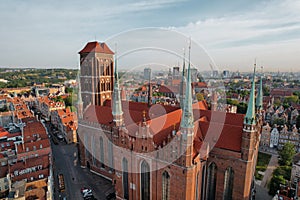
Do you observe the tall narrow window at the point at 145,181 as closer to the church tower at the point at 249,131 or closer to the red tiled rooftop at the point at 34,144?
the church tower at the point at 249,131

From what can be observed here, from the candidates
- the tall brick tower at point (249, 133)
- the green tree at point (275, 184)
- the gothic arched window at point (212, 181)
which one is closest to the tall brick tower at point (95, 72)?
the gothic arched window at point (212, 181)

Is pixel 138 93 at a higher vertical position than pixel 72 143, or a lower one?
higher

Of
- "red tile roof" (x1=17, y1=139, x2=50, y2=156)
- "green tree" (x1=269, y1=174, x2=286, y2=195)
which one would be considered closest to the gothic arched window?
"green tree" (x1=269, y1=174, x2=286, y2=195)

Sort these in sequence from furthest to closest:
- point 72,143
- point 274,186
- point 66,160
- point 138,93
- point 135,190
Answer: point 138,93 < point 72,143 < point 66,160 < point 274,186 < point 135,190

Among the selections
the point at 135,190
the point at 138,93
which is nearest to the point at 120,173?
the point at 135,190

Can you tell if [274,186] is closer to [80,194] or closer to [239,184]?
[239,184]

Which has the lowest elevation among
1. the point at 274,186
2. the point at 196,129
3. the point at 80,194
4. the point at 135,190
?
the point at 80,194

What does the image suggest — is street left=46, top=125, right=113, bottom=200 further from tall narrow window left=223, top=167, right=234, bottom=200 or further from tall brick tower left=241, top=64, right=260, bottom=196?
tall brick tower left=241, top=64, right=260, bottom=196
